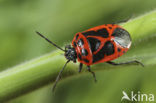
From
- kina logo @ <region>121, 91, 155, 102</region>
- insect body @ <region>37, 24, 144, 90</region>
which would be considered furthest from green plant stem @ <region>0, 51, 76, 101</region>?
kina logo @ <region>121, 91, 155, 102</region>

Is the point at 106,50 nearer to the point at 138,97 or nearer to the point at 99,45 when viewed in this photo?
the point at 99,45

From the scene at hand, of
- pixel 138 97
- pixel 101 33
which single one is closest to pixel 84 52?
pixel 101 33

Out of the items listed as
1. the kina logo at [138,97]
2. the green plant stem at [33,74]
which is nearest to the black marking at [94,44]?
the green plant stem at [33,74]

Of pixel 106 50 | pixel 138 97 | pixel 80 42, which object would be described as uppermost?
pixel 80 42

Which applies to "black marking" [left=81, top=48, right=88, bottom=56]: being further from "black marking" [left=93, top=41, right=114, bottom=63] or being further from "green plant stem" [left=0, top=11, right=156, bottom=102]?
"green plant stem" [left=0, top=11, right=156, bottom=102]

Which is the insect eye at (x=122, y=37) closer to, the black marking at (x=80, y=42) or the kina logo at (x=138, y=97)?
the black marking at (x=80, y=42)

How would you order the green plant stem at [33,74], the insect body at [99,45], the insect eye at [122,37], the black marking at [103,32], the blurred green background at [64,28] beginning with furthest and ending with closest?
the blurred green background at [64,28] → the black marking at [103,32] → the insect body at [99,45] → the insect eye at [122,37] → the green plant stem at [33,74]
